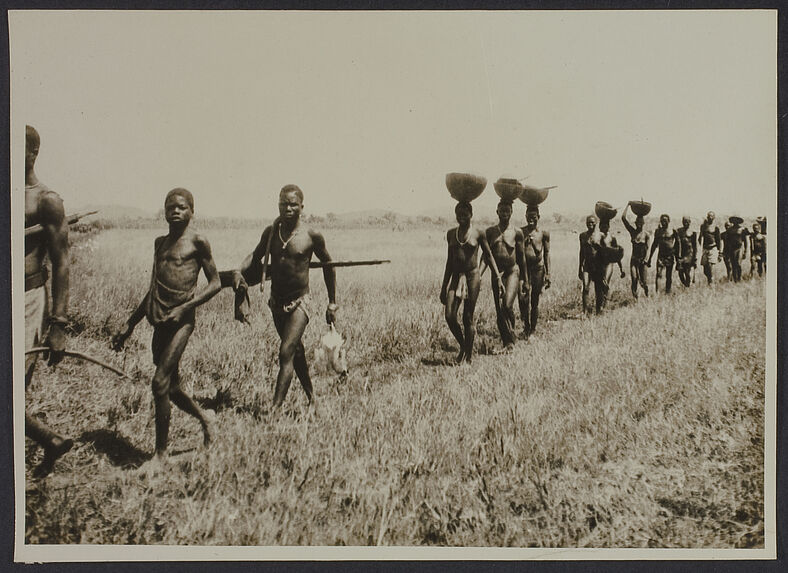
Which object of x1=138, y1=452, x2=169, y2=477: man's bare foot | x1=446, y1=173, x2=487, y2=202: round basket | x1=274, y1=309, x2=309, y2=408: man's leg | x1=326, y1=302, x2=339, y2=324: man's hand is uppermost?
x1=446, y1=173, x2=487, y2=202: round basket

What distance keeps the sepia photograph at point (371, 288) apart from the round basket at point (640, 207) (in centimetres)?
1

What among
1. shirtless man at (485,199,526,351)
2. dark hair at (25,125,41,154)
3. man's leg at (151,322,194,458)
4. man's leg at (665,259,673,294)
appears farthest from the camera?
man's leg at (665,259,673,294)

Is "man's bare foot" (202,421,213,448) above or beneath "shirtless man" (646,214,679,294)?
beneath

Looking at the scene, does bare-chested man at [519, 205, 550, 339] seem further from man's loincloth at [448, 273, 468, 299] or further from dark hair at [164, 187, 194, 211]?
dark hair at [164, 187, 194, 211]

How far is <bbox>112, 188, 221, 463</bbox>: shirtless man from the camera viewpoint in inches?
162

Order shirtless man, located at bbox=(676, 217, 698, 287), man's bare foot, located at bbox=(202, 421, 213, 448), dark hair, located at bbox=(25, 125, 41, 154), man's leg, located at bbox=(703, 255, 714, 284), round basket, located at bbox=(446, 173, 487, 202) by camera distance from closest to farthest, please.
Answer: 1. man's bare foot, located at bbox=(202, 421, 213, 448)
2. dark hair, located at bbox=(25, 125, 41, 154)
3. round basket, located at bbox=(446, 173, 487, 202)
4. shirtless man, located at bbox=(676, 217, 698, 287)
5. man's leg, located at bbox=(703, 255, 714, 284)

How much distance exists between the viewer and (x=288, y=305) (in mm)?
4293

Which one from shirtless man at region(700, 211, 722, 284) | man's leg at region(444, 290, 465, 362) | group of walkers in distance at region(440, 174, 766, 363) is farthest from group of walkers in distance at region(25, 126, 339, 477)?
shirtless man at region(700, 211, 722, 284)

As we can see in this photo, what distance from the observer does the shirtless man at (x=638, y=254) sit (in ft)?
16.2

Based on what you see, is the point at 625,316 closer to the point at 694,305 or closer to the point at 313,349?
the point at 694,305

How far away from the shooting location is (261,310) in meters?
4.41

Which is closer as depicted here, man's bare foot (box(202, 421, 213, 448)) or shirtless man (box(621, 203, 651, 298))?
man's bare foot (box(202, 421, 213, 448))

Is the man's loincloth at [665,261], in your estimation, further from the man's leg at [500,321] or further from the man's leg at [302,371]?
the man's leg at [302,371]

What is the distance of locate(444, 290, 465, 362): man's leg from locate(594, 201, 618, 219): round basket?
112cm
